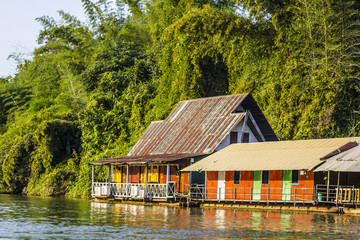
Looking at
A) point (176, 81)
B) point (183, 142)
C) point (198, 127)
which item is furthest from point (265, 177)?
point (176, 81)

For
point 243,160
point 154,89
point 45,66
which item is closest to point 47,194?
point 154,89

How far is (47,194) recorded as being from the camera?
50219 millimetres

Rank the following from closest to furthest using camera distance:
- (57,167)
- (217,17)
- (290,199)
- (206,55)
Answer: (290,199) < (217,17) < (206,55) < (57,167)

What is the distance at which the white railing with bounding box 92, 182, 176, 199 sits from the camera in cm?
3709

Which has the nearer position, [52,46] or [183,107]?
[183,107]

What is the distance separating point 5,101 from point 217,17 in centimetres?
3878

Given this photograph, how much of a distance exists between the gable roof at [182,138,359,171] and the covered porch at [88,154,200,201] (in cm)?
193

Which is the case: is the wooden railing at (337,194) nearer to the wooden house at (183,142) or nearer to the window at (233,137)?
the wooden house at (183,142)

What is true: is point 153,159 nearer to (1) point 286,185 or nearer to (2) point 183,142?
(2) point 183,142

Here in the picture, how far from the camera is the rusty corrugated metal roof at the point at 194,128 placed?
3819cm

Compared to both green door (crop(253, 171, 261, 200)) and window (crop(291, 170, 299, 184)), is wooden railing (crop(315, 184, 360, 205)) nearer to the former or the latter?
window (crop(291, 170, 299, 184))

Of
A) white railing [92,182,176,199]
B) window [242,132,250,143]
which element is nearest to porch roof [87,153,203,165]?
white railing [92,182,176,199]

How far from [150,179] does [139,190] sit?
2.40 metres

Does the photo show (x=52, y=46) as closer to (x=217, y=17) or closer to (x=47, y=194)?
(x=47, y=194)
